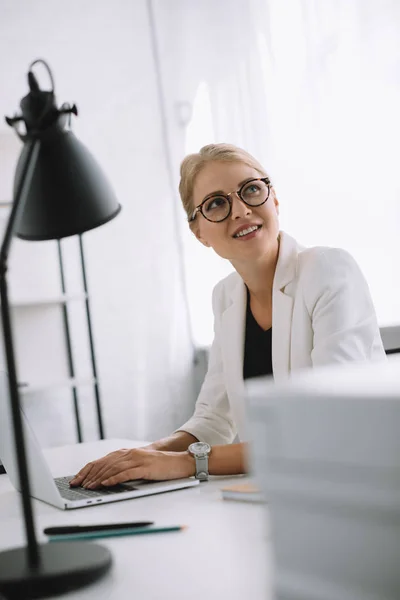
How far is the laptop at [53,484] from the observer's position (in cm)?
133

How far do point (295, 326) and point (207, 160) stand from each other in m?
0.49

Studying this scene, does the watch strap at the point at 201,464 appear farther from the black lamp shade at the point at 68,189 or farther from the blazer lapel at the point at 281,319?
the black lamp shade at the point at 68,189

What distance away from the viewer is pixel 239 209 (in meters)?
1.94

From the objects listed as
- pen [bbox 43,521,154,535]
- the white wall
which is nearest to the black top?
pen [bbox 43,521,154,535]

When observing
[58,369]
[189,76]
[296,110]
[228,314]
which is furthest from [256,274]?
[189,76]

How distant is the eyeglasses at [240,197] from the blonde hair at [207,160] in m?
0.06

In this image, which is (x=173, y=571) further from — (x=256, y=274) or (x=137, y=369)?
(x=137, y=369)

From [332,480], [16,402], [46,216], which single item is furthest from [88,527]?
[332,480]

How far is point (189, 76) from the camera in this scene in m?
4.37

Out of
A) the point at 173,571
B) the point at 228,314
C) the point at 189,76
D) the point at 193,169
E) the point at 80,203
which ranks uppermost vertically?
the point at 189,76

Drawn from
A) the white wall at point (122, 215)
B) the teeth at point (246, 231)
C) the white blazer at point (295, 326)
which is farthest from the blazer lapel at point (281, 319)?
the white wall at point (122, 215)

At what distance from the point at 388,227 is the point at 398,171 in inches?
8.8

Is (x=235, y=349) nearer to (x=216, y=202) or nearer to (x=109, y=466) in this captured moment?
(x=216, y=202)

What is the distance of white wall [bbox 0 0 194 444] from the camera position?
13.3 feet
